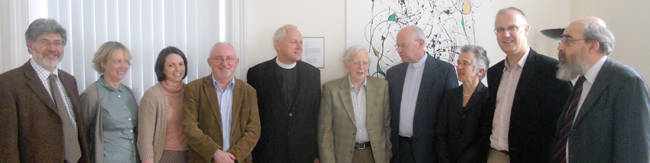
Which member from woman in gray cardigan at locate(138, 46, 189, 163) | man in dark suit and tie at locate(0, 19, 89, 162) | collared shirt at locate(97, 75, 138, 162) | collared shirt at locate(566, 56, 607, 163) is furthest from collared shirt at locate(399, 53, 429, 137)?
man in dark suit and tie at locate(0, 19, 89, 162)

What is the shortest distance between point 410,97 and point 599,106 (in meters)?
1.27

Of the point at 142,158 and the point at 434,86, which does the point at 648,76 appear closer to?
the point at 434,86

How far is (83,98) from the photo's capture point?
2443 mm

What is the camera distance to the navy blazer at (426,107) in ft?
8.90

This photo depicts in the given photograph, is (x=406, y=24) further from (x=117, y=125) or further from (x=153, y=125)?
(x=117, y=125)

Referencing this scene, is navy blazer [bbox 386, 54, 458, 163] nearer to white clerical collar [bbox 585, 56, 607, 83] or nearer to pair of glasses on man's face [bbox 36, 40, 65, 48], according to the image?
white clerical collar [bbox 585, 56, 607, 83]

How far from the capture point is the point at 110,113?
2.42 metres

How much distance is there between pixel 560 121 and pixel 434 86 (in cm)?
91

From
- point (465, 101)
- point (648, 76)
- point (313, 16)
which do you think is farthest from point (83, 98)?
point (648, 76)

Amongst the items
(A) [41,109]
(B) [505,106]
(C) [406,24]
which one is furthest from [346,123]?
(A) [41,109]

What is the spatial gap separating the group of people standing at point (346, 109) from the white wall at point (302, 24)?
0.38 metres

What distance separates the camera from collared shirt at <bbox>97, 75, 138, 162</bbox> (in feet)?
7.90

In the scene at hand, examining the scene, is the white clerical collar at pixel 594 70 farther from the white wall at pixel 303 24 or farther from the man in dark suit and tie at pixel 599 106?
the white wall at pixel 303 24

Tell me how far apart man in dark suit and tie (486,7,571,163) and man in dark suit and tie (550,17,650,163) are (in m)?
0.17
